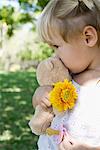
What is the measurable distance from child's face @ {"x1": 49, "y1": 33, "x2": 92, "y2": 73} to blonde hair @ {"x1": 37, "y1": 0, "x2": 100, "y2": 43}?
0.03 metres

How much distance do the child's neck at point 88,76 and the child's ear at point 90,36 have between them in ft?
0.40

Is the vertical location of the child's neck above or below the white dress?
above

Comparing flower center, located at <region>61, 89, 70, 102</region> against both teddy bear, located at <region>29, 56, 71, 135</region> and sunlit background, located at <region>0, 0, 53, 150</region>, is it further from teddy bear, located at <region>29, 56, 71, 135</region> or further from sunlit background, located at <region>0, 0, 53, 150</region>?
sunlit background, located at <region>0, 0, 53, 150</region>

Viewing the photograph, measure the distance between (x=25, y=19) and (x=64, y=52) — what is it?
6.36 metres

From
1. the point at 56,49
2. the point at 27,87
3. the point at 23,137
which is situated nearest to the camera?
the point at 56,49

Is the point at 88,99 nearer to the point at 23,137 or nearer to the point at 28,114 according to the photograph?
the point at 23,137

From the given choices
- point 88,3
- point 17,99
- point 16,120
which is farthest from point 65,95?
point 17,99

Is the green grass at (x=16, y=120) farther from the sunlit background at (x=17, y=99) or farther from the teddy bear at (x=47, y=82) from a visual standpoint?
the teddy bear at (x=47, y=82)

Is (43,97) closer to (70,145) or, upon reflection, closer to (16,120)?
(70,145)

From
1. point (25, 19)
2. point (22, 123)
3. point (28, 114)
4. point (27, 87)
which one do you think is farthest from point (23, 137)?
point (27, 87)

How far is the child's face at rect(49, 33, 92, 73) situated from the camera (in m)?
1.65

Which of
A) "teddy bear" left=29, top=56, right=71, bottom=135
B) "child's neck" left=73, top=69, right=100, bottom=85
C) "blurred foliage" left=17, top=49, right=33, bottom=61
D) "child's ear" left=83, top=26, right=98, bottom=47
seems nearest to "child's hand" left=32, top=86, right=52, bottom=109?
"teddy bear" left=29, top=56, right=71, bottom=135

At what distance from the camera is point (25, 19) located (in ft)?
26.0

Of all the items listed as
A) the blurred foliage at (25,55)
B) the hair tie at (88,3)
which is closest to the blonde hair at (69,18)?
the hair tie at (88,3)
